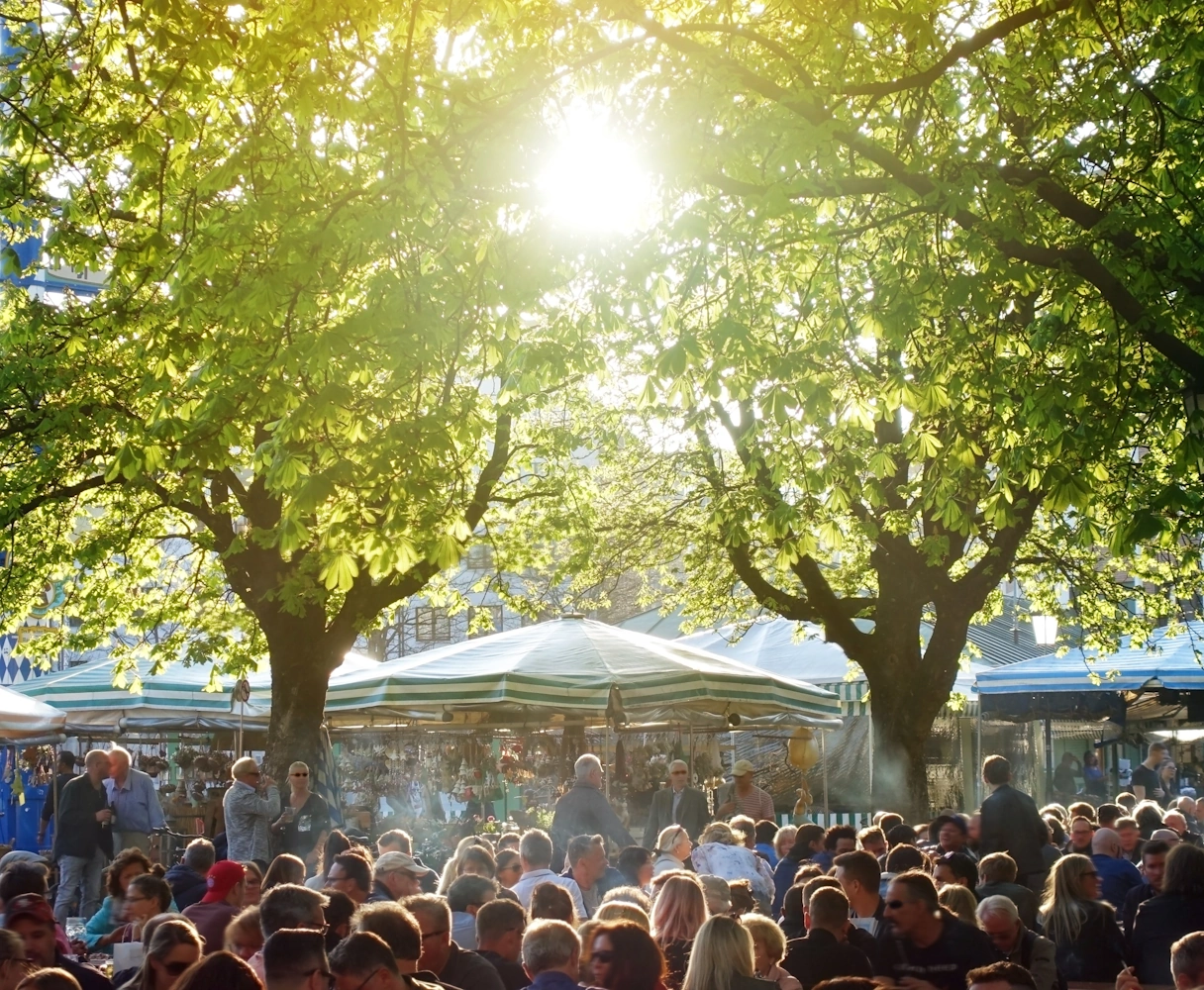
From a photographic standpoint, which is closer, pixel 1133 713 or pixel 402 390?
pixel 402 390

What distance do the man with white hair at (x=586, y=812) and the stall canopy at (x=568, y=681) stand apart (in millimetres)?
1792

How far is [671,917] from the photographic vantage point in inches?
299

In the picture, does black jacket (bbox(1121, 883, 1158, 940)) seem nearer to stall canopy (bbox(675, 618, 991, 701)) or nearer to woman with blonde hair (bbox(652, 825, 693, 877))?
woman with blonde hair (bbox(652, 825, 693, 877))

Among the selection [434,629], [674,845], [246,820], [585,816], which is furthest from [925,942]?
[434,629]

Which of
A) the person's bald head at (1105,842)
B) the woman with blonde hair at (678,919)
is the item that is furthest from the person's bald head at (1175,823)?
the woman with blonde hair at (678,919)

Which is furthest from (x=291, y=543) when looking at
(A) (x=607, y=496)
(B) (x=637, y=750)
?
(B) (x=637, y=750)

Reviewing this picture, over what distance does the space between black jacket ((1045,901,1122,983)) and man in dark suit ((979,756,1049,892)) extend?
9.98 ft

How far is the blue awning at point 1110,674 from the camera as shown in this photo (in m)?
20.2

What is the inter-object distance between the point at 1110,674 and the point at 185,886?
14.7m

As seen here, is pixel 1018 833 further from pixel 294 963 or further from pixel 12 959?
pixel 12 959

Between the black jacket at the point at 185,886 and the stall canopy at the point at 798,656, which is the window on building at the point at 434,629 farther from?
the black jacket at the point at 185,886

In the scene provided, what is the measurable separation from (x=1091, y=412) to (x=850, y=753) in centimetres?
2054

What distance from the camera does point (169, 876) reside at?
9.61 meters

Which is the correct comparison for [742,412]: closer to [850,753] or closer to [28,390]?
[28,390]
